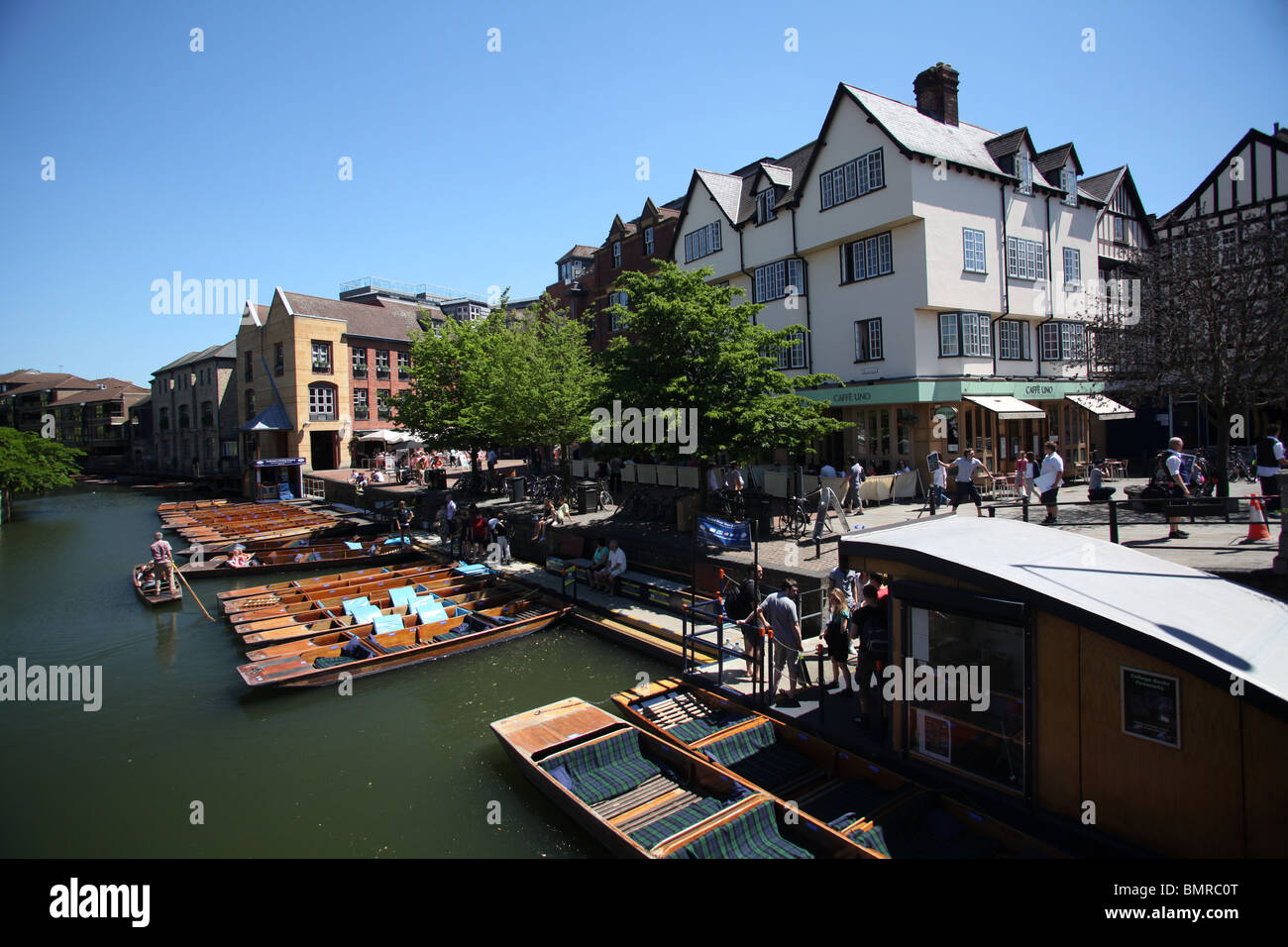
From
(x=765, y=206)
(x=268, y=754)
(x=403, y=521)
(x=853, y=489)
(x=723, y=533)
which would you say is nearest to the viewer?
(x=268, y=754)

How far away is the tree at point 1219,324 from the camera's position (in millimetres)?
15867

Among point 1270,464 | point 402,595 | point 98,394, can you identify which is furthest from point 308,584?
point 98,394

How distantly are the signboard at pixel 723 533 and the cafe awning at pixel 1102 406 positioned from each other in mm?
16427

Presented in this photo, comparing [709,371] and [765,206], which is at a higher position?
[765,206]

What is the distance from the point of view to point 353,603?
17.6 metres

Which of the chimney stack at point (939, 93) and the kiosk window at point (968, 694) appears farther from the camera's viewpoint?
the chimney stack at point (939, 93)

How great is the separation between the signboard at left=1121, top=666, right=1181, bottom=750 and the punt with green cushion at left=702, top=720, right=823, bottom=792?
3611 millimetres

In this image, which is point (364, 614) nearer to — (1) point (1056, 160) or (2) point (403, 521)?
(2) point (403, 521)

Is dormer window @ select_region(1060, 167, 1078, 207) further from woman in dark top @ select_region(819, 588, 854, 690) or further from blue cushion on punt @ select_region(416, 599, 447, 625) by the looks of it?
blue cushion on punt @ select_region(416, 599, 447, 625)

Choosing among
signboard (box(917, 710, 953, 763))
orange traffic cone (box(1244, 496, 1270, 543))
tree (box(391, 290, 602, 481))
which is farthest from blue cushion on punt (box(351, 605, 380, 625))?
orange traffic cone (box(1244, 496, 1270, 543))

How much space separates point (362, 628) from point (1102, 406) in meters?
26.5

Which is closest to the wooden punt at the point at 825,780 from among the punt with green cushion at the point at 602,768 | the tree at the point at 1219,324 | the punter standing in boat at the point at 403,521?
the punt with green cushion at the point at 602,768

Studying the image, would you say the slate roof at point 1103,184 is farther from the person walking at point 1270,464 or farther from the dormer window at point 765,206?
the person walking at point 1270,464
